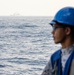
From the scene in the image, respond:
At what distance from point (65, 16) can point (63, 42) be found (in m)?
0.25

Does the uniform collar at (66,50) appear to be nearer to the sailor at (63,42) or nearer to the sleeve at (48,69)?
the sailor at (63,42)

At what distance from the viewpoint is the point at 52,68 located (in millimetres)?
3020

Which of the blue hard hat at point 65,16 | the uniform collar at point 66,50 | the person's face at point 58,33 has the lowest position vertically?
the uniform collar at point 66,50

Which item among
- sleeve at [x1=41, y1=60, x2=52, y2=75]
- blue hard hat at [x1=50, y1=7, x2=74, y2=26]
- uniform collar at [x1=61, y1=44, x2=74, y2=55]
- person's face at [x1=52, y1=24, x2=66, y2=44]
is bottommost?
sleeve at [x1=41, y1=60, x2=52, y2=75]

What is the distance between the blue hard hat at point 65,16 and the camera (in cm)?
294

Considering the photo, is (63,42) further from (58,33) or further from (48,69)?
(48,69)

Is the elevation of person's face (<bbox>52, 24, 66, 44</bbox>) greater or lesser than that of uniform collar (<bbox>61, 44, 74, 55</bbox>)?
greater

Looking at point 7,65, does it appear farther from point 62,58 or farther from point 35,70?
point 62,58

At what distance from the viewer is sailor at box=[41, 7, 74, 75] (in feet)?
9.70

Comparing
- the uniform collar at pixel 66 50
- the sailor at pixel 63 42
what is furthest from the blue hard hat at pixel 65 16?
the uniform collar at pixel 66 50

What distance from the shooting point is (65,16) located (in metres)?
2.94

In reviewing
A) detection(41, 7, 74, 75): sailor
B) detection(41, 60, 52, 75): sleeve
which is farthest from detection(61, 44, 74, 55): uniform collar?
detection(41, 60, 52, 75): sleeve

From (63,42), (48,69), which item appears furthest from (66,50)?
(48,69)

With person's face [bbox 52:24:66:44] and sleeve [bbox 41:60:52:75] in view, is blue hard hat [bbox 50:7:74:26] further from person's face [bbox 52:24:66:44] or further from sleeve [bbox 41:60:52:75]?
sleeve [bbox 41:60:52:75]
